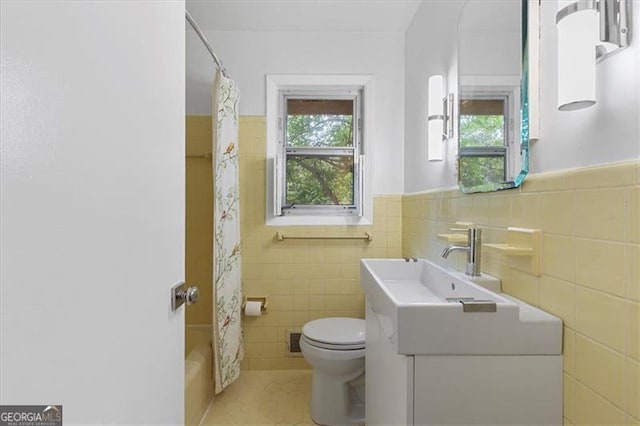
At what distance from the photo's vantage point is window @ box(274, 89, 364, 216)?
2252 mm

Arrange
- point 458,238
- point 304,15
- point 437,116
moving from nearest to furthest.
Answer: point 458,238, point 437,116, point 304,15

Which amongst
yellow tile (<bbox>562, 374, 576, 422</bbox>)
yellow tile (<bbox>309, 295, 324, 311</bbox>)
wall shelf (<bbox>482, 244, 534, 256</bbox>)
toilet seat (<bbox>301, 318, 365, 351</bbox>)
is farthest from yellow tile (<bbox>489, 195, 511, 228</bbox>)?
yellow tile (<bbox>309, 295, 324, 311</bbox>)

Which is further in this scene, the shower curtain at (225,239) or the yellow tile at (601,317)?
the shower curtain at (225,239)

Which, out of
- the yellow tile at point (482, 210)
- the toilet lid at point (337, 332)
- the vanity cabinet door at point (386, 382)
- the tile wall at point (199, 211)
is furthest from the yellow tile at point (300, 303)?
the yellow tile at point (482, 210)

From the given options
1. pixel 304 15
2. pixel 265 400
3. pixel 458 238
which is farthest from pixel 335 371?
pixel 304 15

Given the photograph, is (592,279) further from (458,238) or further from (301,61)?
(301,61)

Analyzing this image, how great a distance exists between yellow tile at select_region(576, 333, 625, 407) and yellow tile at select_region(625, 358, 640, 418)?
10 mm

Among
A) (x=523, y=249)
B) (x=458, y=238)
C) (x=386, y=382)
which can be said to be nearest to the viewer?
(x=523, y=249)

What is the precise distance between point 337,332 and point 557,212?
120 centimetres

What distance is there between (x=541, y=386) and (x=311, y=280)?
4.99 ft

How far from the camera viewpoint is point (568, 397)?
0.78 metres

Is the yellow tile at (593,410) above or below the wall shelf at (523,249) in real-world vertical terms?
below

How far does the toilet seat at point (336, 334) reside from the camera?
5.17 ft

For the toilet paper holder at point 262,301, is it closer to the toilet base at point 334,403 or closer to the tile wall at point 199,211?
the tile wall at point 199,211
